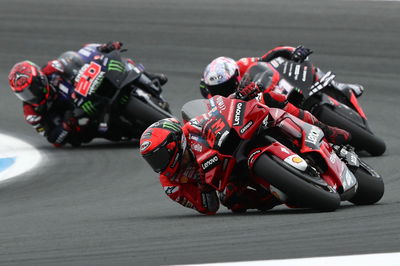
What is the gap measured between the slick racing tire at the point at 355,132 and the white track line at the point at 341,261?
595cm

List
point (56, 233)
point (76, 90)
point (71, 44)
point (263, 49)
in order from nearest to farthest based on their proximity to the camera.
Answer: point (56, 233) → point (76, 90) → point (263, 49) → point (71, 44)

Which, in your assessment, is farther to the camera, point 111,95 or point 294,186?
point 111,95

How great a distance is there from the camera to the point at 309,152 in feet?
24.0

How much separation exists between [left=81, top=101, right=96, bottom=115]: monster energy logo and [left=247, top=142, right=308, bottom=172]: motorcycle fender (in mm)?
6144

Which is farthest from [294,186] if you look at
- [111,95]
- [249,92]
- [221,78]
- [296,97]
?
[111,95]

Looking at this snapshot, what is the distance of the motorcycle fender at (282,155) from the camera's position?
270 inches

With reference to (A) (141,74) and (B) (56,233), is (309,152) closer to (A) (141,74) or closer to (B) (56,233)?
(B) (56,233)

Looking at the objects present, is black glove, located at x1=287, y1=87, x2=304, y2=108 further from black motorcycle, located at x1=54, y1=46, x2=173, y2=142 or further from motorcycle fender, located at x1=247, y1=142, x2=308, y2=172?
motorcycle fender, located at x1=247, y1=142, x2=308, y2=172

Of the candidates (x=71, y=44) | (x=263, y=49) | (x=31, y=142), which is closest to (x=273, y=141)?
(x=31, y=142)

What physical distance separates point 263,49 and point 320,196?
34.6 feet

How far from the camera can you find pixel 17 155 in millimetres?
12648

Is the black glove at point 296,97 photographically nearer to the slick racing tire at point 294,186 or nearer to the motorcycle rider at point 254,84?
the motorcycle rider at point 254,84

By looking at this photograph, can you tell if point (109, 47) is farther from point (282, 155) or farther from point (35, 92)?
point (282, 155)

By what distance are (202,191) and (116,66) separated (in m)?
5.49
